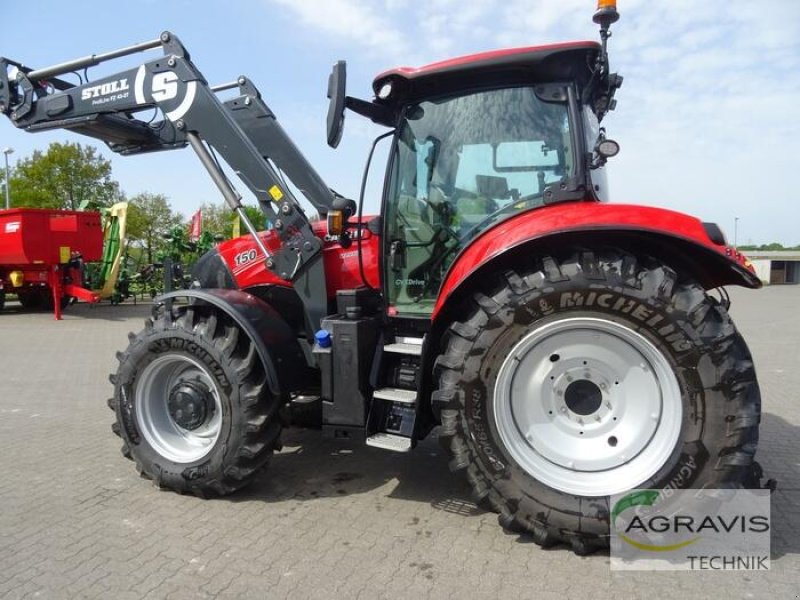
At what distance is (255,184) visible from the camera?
3.92m

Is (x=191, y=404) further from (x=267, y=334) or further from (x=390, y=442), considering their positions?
(x=390, y=442)

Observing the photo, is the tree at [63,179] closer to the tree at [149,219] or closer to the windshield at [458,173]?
the tree at [149,219]

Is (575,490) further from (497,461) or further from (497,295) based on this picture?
(497,295)

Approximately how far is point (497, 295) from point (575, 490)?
1060 mm

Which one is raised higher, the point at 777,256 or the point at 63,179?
the point at 63,179

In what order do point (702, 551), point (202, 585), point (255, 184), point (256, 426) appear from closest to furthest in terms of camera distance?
point (202, 585) < point (702, 551) < point (256, 426) < point (255, 184)

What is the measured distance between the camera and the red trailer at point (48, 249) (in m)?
13.7

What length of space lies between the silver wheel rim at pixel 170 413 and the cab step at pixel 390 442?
3.37 ft

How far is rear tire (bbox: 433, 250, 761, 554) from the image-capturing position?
273 cm

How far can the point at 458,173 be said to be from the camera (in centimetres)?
350

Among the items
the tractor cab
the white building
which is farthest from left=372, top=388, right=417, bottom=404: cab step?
the white building

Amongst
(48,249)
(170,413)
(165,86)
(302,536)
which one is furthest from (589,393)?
(48,249)

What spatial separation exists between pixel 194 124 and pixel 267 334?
1568 millimetres

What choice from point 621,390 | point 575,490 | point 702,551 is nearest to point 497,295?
point 621,390
